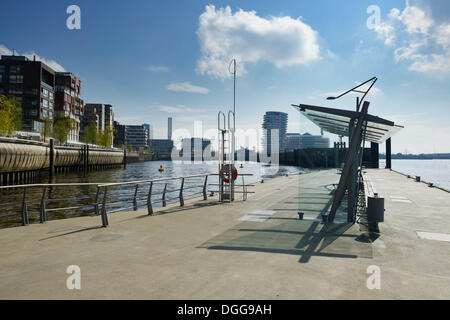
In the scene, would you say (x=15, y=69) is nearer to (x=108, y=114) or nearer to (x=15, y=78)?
(x=15, y=78)

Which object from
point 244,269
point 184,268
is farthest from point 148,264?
point 244,269

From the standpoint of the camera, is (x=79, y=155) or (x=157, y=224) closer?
(x=157, y=224)

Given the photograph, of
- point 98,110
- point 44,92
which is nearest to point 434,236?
point 44,92

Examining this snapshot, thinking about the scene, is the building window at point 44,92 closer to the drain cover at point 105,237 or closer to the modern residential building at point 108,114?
the modern residential building at point 108,114

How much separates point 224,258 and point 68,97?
111552 millimetres

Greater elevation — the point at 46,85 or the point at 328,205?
the point at 46,85

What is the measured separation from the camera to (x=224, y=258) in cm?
584

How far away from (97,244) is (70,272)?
1894 millimetres

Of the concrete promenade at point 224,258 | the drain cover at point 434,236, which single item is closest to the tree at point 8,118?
the concrete promenade at point 224,258

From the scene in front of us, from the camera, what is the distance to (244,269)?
523 cm
